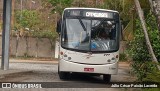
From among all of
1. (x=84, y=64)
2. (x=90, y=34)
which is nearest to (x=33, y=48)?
(x=90, y=34)

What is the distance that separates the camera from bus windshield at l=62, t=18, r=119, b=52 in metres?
15.5

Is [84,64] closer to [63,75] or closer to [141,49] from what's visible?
[63,75]

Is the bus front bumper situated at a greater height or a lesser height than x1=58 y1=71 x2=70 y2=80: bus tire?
greater

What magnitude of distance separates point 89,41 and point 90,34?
0.28 metres

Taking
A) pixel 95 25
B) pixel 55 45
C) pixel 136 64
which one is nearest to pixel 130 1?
pixel 95 25

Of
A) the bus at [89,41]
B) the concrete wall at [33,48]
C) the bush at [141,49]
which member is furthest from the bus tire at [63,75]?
the concrete wall at [33,48]

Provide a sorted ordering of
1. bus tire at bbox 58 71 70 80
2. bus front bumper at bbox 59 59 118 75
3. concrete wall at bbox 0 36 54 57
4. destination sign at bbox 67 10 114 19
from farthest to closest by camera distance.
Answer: concrete wall at bbox 0 36 54 57 → bus tire at bbox 58 71 70 80 → destination sign at bbox 67 10 114 19 → bus front bumper at bbox 59 59 118 75

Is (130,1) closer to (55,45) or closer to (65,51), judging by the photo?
(65,51)

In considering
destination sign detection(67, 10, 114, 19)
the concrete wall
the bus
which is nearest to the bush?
the bus

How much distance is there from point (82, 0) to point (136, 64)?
79.4ft

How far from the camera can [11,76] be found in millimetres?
15688

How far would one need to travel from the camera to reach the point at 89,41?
15.5 meters

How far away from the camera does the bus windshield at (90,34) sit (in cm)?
1547

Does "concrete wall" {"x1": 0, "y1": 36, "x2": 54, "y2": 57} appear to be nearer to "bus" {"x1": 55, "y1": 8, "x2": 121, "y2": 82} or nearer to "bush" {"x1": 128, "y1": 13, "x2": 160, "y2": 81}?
"bus" {"x1": 55, "y1": 8, "x2": 121, "y2": 82}
